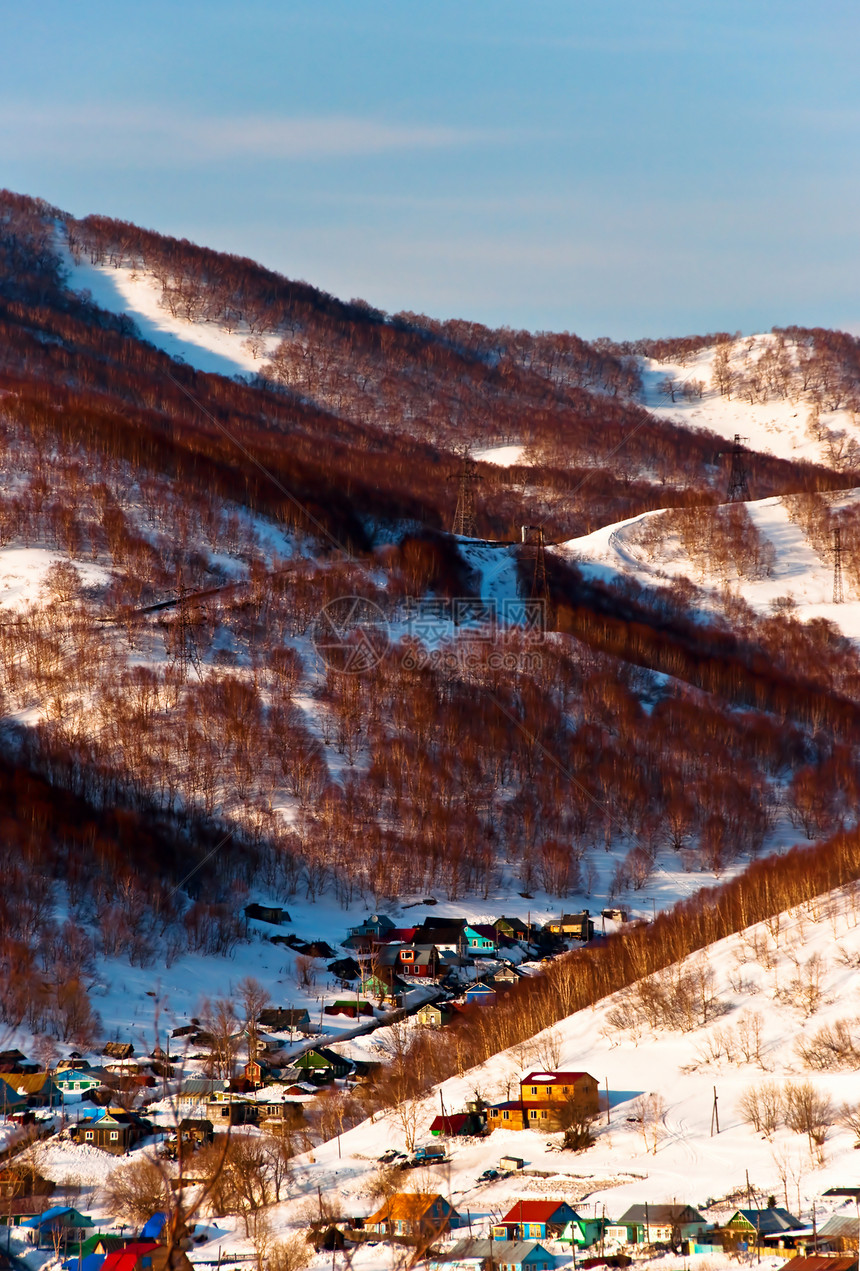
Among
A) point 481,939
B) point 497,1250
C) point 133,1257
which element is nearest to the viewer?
point 497,1250

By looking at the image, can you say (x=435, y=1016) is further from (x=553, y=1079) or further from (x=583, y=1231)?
(x=583, y=1231)

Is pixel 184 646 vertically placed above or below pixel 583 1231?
above

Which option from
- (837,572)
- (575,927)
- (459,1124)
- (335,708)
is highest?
(837,572)

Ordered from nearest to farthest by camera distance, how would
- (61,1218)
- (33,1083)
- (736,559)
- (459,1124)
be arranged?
(61,1218), (459,1124), (33,1083), (736,559)

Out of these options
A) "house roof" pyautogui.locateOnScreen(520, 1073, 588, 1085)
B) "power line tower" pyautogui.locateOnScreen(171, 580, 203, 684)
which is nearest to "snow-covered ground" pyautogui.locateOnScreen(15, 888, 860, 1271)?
"house roof" pyautogui.locateOnScreen(520, 1073, 588, 1085)

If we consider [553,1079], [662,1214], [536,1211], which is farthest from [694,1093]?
[536,1211]

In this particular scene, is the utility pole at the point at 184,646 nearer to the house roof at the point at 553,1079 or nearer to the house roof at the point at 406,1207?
the house roof at the point at 553,1079

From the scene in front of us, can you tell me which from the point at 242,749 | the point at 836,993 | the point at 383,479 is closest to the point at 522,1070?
the point at 836,993

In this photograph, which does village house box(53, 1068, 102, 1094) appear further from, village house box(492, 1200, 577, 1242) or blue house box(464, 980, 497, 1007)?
village house box(492, 1200, 577, 1242)
